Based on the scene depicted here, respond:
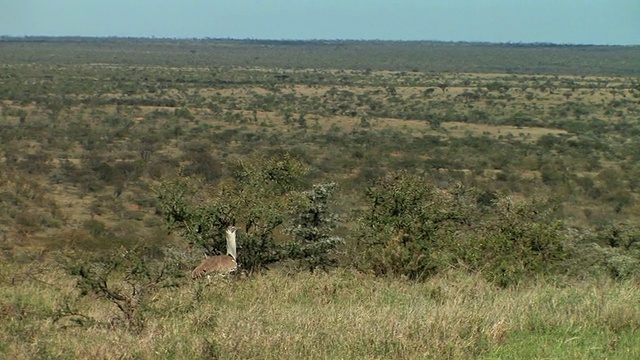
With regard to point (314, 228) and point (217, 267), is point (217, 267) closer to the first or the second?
point (217, 267)

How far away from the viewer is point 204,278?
24.0 ft

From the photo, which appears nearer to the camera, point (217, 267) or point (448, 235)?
point (217, 267)

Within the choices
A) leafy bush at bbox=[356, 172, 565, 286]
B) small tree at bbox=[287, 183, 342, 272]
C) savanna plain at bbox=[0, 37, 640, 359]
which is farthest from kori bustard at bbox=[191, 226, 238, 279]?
small tree at bbox=[287, 183, 342, 272]

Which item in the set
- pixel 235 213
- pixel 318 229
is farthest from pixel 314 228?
pixel 235 213

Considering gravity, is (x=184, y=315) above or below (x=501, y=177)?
above

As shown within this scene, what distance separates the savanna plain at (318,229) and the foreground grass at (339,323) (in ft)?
0.06

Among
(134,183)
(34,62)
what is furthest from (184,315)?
(34,62)

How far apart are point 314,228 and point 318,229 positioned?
0.29 ft

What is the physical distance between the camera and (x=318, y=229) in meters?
13.7

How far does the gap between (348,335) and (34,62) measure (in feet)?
339

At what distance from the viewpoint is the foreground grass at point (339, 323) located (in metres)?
4.84

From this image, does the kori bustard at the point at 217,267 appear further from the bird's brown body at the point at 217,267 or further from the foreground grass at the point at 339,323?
the foreground grass at the point at 339,323

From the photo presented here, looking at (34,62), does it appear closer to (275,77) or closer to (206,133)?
(275,77)

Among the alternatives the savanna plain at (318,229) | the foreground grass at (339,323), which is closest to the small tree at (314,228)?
the savanna plain at (318,229)
